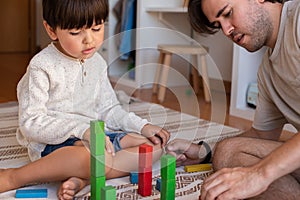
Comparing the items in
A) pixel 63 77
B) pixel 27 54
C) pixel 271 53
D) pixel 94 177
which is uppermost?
pixel 271 53

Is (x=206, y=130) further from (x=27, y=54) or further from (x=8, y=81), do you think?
(x=27, y=54)

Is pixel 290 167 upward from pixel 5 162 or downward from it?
upward

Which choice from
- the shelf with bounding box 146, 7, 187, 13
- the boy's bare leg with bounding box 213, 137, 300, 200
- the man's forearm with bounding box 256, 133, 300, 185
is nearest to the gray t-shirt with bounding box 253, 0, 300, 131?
the boy's bare leg with bounding box 213, 137, 300, 200

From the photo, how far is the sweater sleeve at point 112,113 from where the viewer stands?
49.7 inches

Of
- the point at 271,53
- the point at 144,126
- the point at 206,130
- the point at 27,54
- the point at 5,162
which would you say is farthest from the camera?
the point at 27,54

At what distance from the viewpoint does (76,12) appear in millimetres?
1142

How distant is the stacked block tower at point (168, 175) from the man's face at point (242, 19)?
306 millimetres

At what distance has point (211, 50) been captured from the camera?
2.95 metres

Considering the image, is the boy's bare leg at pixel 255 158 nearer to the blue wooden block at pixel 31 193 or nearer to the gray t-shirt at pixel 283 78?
the gray t-shirt at pixel 283 78

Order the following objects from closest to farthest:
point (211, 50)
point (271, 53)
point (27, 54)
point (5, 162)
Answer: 1. point (271, 53)
2. point (5, 162)
3. point (211, 50)
4. point (27, 54)

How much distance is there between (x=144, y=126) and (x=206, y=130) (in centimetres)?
48

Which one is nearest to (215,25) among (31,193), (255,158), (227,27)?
(227,27)

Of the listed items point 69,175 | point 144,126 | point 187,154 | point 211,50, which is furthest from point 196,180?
point 211,50

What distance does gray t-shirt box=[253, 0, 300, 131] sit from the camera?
94 centimetres
